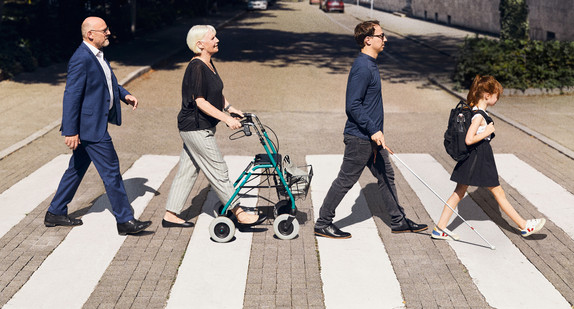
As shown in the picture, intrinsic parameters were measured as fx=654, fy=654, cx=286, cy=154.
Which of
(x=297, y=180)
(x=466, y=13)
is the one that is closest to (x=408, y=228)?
(x=297, y=180)

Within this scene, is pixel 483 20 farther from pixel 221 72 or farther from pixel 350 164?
pixel 350 164

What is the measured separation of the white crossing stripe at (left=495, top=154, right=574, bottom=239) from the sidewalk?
674 centimetres

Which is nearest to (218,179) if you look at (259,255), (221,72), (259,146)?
(259,255)

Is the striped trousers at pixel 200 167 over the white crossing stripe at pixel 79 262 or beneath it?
over

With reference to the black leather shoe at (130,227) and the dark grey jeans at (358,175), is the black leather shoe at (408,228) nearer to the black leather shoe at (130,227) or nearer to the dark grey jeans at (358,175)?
the dark grey jeans at (358,175)

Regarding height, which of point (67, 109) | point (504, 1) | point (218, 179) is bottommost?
point (218, 179)

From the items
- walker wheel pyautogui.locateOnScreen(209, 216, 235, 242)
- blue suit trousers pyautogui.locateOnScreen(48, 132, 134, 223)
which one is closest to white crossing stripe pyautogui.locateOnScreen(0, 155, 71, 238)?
blue suit trousers pyautogui.locateOnScreen(48, 132, 134, 223)

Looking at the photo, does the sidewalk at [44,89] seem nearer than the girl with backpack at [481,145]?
No

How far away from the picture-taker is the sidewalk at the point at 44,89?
34.0ft

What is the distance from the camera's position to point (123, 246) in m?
5.88

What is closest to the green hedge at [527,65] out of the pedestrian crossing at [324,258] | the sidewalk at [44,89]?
the pedestrian crossing at [324,258]

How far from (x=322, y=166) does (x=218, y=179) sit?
2884 mm

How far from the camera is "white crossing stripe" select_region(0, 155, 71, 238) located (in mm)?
6590

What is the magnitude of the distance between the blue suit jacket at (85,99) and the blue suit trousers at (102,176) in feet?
0.38
